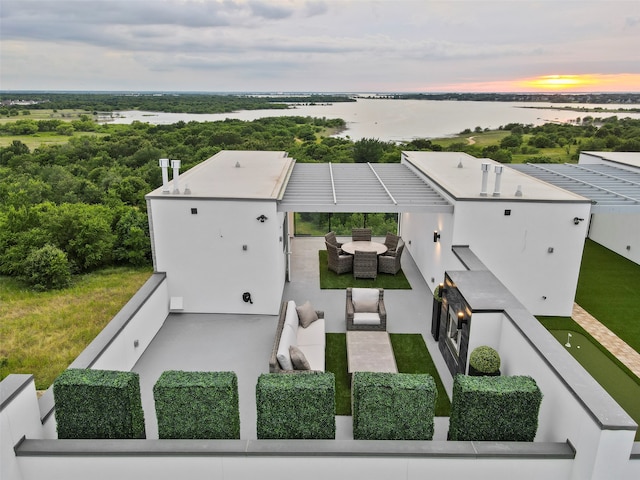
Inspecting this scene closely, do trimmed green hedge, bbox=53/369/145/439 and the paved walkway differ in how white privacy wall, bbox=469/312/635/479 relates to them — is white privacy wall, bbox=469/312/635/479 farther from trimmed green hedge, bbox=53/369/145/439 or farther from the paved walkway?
trimmed green hedge, bbox=53/369/145/439

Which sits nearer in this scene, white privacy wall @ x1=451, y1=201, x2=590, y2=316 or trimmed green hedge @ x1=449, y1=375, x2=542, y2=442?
trimmed green hedge @ x1=449, y1=375, x2=542, y2=442

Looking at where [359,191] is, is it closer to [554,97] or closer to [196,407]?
[196,407]

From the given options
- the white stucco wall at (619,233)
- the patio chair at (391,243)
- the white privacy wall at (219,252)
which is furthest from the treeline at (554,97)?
the white privacy wall at (219,252)

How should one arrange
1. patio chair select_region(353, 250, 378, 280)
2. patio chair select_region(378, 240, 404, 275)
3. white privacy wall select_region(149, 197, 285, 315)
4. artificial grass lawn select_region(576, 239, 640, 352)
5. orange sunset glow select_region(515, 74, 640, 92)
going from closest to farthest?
white privacy wall select_region(149, 197, 285, 315), artificial grass lawn select_region(576, 239, 640, 352), patio chair select_region(353, 250, 378, 280), patio chair select_region(378, 240, 404, 275), orange sunset glow select_region(515, 74, 640, 92)

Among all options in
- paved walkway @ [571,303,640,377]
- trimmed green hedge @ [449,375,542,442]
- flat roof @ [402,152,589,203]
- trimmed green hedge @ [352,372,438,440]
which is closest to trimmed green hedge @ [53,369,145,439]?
trimmed green hedge @ [352,372,438,440]

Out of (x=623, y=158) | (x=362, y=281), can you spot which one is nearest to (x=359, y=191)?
(x=362, y=281)

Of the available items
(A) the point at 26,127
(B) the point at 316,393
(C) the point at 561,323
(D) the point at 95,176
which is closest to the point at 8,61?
(B) the point at 316,393
